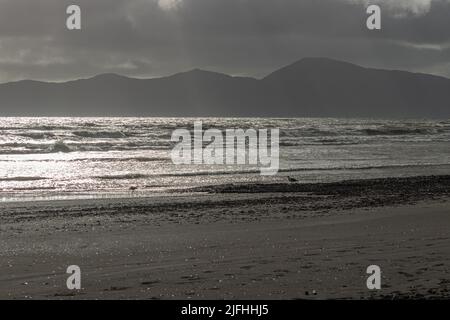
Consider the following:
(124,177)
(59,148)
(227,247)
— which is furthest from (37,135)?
(227,247)

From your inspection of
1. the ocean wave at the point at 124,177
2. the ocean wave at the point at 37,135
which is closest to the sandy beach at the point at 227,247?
the ocean wave at the point at 124,177

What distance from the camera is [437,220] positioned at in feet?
44.9

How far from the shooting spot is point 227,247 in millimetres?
10648

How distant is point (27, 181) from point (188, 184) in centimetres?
600

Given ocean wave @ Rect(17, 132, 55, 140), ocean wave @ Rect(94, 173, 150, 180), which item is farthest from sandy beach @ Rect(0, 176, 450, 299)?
ocean wave @ Rect(17, 132, 55, 140)

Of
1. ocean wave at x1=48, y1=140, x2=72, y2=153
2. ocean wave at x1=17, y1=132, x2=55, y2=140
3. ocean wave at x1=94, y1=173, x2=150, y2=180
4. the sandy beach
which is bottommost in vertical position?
the sandy beach

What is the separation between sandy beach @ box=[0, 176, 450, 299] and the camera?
7.89 m

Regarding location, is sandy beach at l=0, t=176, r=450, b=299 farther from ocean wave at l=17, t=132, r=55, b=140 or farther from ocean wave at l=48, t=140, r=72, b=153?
ocean wave at l=17, t=132, r=55, b=140

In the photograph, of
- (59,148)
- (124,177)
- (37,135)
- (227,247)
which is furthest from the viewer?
(37,135)

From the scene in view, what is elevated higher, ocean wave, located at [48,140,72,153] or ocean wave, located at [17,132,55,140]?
ocean wave, located at [17,132,55,140]

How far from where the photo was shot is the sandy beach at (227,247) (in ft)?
25.9

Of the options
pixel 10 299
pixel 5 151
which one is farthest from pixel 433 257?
pixel 5 151

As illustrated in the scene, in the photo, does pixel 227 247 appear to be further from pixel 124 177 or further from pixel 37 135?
pixel 37 135

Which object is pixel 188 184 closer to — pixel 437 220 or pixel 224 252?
pixel 437 220
